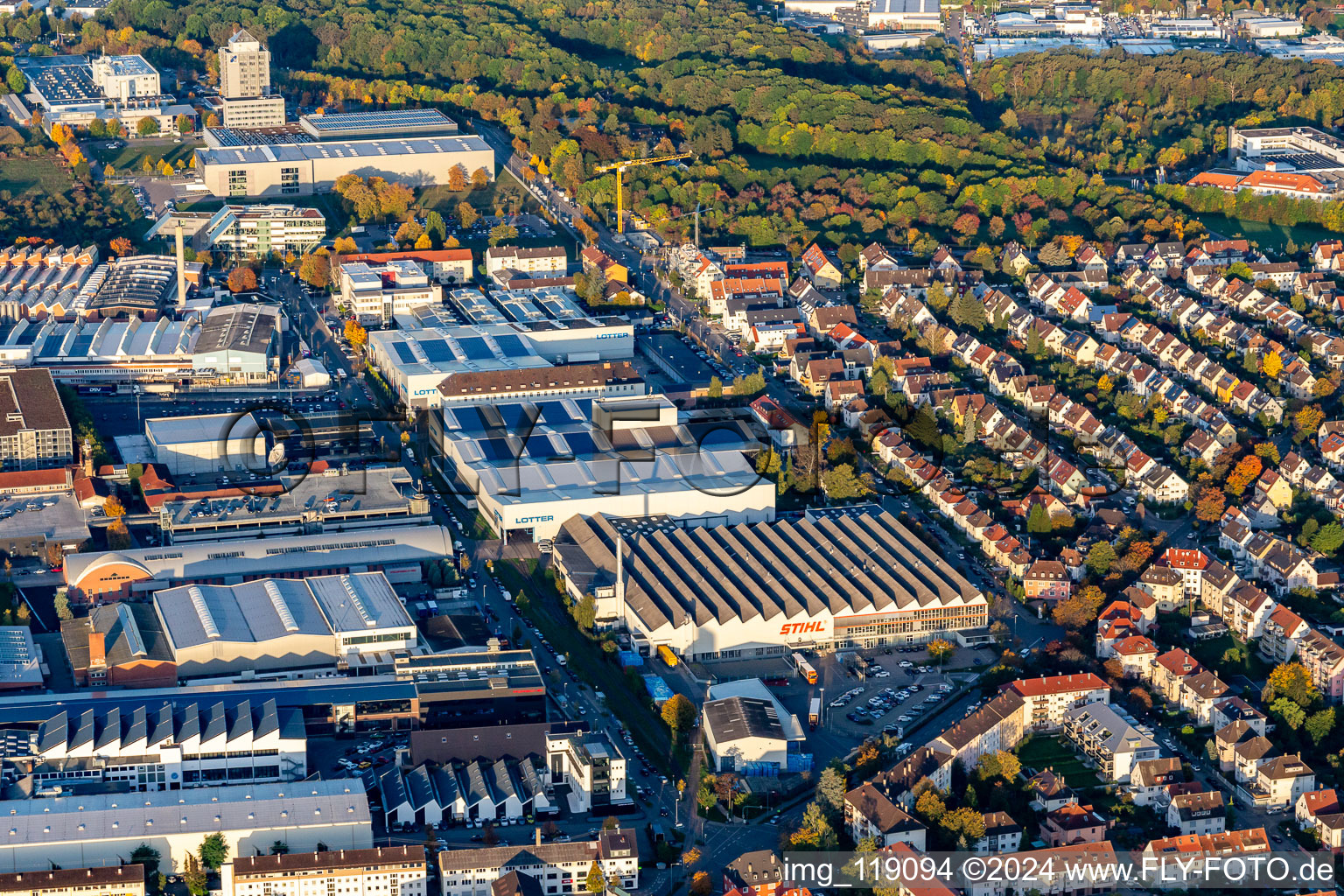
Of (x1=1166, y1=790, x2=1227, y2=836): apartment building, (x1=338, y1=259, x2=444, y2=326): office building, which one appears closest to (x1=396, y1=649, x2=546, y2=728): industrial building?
(x1=1166, y1=790, x2=1227, y2=836): apartment building

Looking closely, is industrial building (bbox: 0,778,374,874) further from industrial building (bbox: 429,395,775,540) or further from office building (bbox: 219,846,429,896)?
industrial building (bbox: 429,395,775,540)

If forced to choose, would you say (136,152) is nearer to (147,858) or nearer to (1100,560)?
(1100,560)

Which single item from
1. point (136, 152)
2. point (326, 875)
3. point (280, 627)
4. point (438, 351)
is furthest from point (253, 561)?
point (136, 152)

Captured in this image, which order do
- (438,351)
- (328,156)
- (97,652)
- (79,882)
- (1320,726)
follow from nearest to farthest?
(79,882) → (1320,726) → (97,652) → (438,351) → (328,156)

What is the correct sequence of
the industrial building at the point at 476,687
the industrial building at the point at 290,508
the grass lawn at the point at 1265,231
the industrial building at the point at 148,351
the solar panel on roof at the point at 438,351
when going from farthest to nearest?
the grass lawn at the point at 1265,231 < the industrial building at the point at 148,351 < the solar panel on roof at the point at 438,351 < the industrial building at the point at 290,508 < the industrial building at the point at 476,687

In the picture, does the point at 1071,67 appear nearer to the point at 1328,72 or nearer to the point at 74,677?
the point at 1328,72

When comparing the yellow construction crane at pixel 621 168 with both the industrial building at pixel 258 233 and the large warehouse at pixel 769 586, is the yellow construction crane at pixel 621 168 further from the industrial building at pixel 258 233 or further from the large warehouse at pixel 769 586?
the large warehouse at pixel 769 586

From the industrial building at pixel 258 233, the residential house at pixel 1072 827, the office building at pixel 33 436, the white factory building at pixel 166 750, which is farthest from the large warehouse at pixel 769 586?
the industrial building at pixel 258 233
